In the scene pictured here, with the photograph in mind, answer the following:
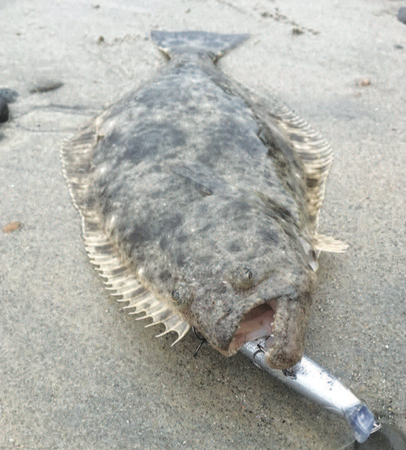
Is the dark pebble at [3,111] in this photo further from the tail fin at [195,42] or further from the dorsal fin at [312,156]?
the dorsal fin at [312,156]

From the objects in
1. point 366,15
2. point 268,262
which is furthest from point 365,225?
point 366,15

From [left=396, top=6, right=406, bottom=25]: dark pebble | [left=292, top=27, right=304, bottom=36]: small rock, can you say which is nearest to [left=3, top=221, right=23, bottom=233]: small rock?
[left=292, top=27, right=304, bottom=36]: small rock

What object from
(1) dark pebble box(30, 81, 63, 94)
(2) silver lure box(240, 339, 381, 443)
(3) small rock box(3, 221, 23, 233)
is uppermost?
(2) silver lure box(240, 339, 381, 443)

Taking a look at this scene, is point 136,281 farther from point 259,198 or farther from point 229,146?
point 229,146

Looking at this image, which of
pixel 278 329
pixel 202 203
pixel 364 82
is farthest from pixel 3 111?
pixel 364 82

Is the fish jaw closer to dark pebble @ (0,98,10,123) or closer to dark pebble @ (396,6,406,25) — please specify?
dark pebble @ (0,98,10,123)

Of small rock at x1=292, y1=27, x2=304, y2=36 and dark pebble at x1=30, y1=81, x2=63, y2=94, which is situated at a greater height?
small rock at x1=292, y1=27, x2=304, y2=36
